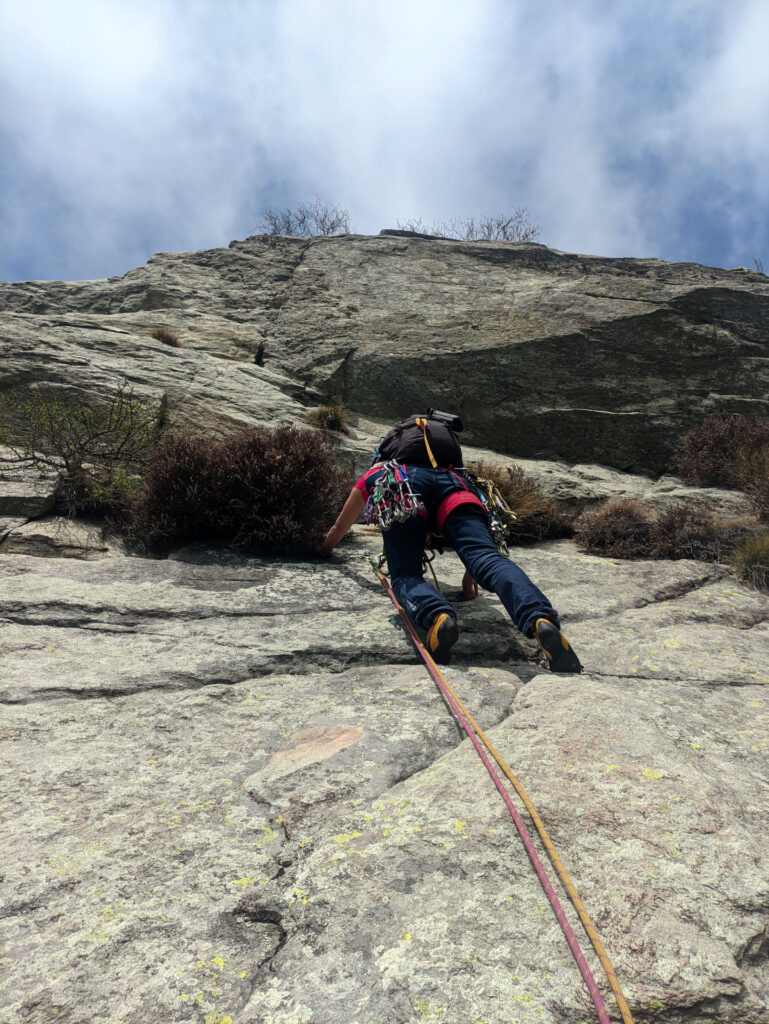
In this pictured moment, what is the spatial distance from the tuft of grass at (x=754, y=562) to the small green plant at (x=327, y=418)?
18.6ft

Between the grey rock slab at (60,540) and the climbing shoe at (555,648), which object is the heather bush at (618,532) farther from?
the grey rock slab at (60,540)

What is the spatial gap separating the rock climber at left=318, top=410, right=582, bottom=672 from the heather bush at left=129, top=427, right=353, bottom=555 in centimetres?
58

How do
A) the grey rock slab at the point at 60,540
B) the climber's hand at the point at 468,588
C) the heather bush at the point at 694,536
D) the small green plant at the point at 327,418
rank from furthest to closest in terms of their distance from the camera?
the small green plant at the point at 327,418 < the heather bush at the point at 694,536 < the grey rock slab at the point at 60,540 < the climber's hand at the point at 468,588

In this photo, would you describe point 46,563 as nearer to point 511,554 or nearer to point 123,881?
point 123,881

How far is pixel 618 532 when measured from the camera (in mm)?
6727

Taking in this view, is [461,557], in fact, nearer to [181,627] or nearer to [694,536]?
[181,627]

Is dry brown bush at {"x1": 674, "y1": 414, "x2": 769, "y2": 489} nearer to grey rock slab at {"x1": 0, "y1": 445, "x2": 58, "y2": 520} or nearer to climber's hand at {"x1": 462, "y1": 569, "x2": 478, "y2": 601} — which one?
climber's hand at {"x1": 462, "y1": 569, "x2": 478, "y2": 601}

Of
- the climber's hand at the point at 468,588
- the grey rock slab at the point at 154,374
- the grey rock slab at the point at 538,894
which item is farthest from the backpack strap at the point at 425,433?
the grey rock slab at the point at 154,374

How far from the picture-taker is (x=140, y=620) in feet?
12.7

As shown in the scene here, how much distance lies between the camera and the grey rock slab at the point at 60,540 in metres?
5.04

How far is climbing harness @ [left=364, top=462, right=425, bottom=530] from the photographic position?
13.3ft

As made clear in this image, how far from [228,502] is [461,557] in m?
2.53

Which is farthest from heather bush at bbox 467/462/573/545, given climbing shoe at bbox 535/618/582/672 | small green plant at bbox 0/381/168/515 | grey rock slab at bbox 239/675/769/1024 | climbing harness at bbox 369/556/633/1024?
grey rock slab at bbox 239/675/769/1024

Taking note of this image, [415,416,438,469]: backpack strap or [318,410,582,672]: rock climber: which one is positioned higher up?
[415,416,438,469]: backpack strap
